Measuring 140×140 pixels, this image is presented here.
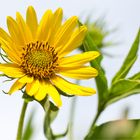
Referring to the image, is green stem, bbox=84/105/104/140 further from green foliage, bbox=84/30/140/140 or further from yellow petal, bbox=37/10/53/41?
yellow petal, bbox=37/10/53/41

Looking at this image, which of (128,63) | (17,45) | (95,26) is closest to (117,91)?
(128,63)

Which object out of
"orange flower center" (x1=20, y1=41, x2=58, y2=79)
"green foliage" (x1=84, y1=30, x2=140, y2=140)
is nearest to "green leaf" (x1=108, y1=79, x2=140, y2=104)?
"green foliage" (x1=84, y1=30, x2=140, y2=140)

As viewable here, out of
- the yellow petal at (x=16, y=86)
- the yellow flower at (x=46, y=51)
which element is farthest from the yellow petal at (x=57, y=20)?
the yellow petal at (x=16, y=86)

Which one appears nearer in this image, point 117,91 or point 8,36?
point 8,36

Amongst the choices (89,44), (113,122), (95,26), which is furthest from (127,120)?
(95,26)

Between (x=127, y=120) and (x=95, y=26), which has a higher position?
(x=95, y=26)

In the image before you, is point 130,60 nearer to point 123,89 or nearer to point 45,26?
point 123,89

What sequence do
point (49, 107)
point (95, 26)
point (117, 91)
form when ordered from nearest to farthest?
point (49, 107)
point (117, 91)
point (95, 26)

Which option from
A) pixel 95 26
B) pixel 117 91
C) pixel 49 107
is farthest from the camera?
pixel 95 26

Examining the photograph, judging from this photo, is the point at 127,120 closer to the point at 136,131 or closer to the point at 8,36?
the point at 136,131
